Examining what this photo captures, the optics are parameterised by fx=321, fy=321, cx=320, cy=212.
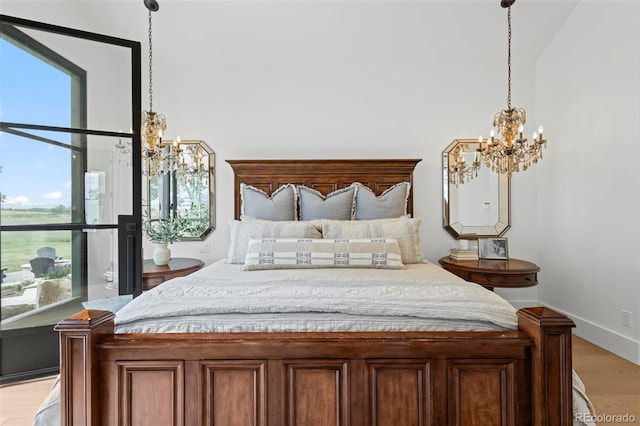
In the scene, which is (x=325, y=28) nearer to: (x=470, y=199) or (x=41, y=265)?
(x=470, y=199)

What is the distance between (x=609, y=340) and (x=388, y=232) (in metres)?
2.11

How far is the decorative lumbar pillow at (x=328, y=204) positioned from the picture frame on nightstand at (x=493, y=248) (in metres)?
1.32

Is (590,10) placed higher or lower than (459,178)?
higher

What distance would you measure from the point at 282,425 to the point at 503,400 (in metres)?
0.86

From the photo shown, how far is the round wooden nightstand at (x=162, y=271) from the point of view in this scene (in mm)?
2615

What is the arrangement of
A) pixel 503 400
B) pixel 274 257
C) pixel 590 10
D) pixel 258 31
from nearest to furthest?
pixel 503 400 → pixel 274 257 → pixel 590 10 → pixel 258 31

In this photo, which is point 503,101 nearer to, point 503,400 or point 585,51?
point 585,51

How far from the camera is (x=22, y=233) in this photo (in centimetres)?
231

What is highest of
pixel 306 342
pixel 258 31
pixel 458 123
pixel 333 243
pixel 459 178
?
pixel 258 31

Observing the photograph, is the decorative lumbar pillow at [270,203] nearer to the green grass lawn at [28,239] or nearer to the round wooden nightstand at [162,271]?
the round wooden nightstand at [162,271]

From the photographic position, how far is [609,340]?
106 inches

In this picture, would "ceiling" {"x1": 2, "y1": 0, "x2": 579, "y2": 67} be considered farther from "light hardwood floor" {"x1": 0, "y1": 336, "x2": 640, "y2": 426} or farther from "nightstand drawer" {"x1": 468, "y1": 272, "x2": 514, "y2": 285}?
"light hardwood floor" {"x1": 0, "y1": 336, "x2": 640, "y2": 426}

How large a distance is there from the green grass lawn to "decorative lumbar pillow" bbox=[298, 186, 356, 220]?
6.15ft

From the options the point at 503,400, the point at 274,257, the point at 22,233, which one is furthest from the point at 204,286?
the point at 22,233
